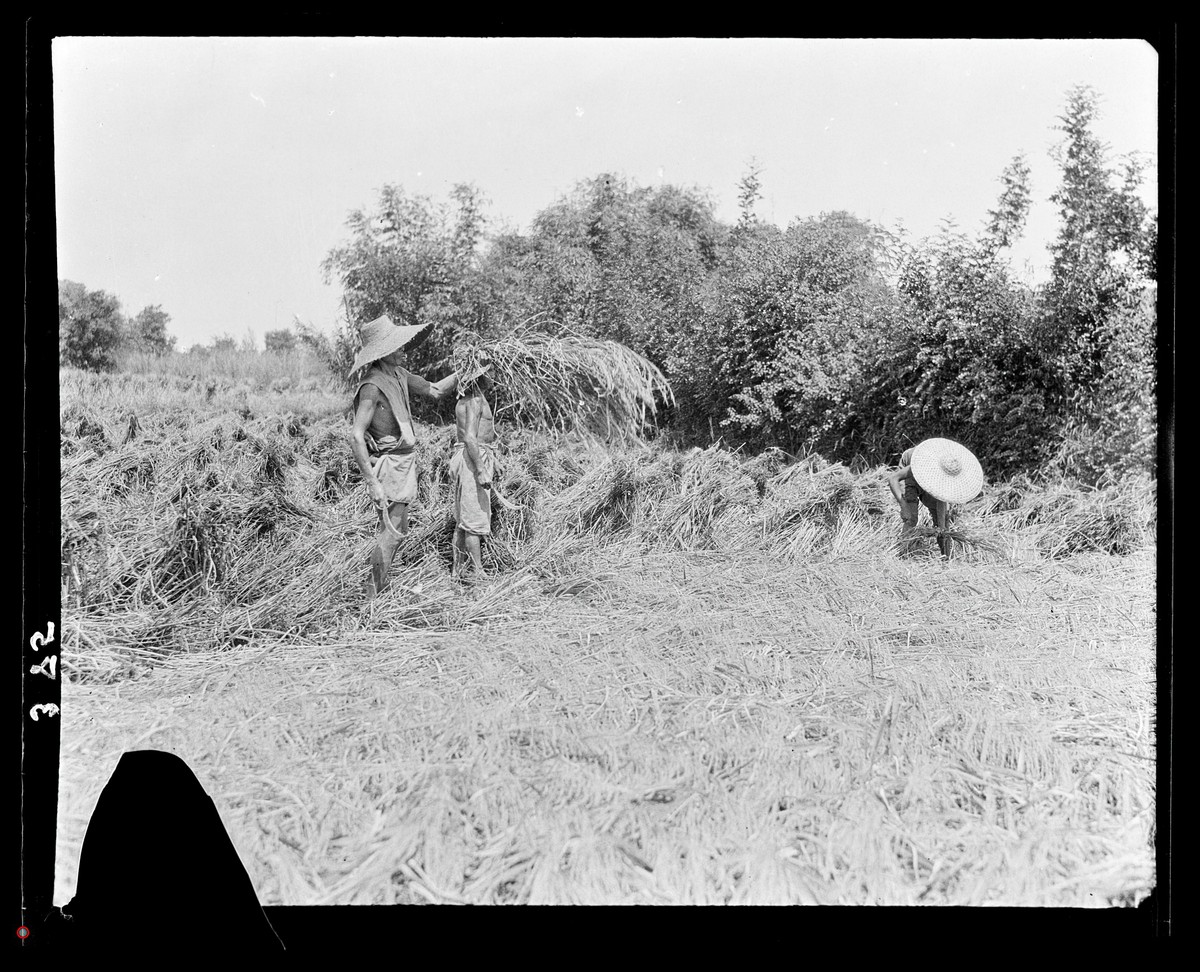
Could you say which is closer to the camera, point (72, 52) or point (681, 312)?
point (72, 52)

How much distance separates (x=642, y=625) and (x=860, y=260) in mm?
1787

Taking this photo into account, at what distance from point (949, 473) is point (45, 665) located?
145 inches

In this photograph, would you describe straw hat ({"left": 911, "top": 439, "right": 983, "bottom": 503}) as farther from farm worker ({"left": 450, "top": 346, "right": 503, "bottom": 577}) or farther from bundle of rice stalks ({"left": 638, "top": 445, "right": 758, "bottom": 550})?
farm worker ({"left": 450, "top": 346, "right": 503, "bottom": 577})

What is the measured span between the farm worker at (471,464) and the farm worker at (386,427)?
9 centimetres

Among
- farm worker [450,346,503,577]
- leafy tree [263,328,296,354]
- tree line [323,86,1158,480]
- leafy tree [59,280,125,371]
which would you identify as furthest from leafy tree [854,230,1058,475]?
leafy tree [59,280,125,371]

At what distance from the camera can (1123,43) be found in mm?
3543

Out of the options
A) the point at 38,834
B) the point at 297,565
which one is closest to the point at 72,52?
the point at 297,565

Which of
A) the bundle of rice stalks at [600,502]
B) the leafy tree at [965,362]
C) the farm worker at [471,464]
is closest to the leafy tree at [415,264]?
the farm worker at [471,464]

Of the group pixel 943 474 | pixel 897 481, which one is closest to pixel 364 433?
pixel 897 481

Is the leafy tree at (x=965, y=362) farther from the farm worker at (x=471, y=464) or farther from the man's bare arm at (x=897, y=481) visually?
the farm worker at (x=471, y=464)

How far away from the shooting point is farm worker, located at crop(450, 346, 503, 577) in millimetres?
3908
